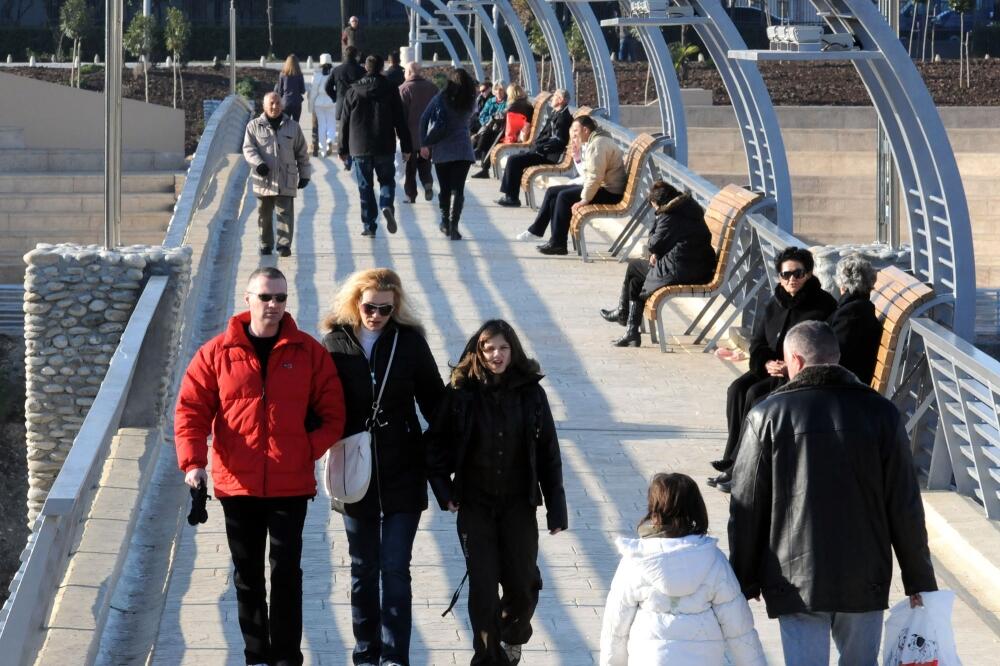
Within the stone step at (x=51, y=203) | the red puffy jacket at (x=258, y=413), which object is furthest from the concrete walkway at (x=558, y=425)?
the stone step at (x=51, y=203)

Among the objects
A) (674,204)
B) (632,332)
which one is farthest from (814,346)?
(632,332)

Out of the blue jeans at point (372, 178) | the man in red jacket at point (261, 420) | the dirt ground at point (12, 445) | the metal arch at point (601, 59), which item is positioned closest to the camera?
the man in red jacket at point (261, 420)

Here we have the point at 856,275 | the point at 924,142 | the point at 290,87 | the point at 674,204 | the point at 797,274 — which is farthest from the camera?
the point at 290,87

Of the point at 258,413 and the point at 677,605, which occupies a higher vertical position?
the point at 258,413

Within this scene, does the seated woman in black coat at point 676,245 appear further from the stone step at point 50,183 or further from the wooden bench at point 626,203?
the stone step at point 50,183

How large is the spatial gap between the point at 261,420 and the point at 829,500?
1.86m

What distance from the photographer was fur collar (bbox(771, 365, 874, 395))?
5012 mm

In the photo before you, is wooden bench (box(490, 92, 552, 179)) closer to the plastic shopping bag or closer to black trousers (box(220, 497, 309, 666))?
black trousers (box(220, 497, 309, 666))

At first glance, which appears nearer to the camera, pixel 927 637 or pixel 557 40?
pixel 927 637

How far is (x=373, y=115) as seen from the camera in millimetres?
14828

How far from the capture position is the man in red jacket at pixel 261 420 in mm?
5836

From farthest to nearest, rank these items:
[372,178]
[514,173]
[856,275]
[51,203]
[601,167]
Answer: [51,203] → [514,173] → [372,178] → [601,167] → [856,275]

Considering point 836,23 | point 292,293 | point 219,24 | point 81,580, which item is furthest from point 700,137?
point 219,24

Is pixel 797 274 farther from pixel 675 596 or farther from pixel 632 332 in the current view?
pixel 632 332
